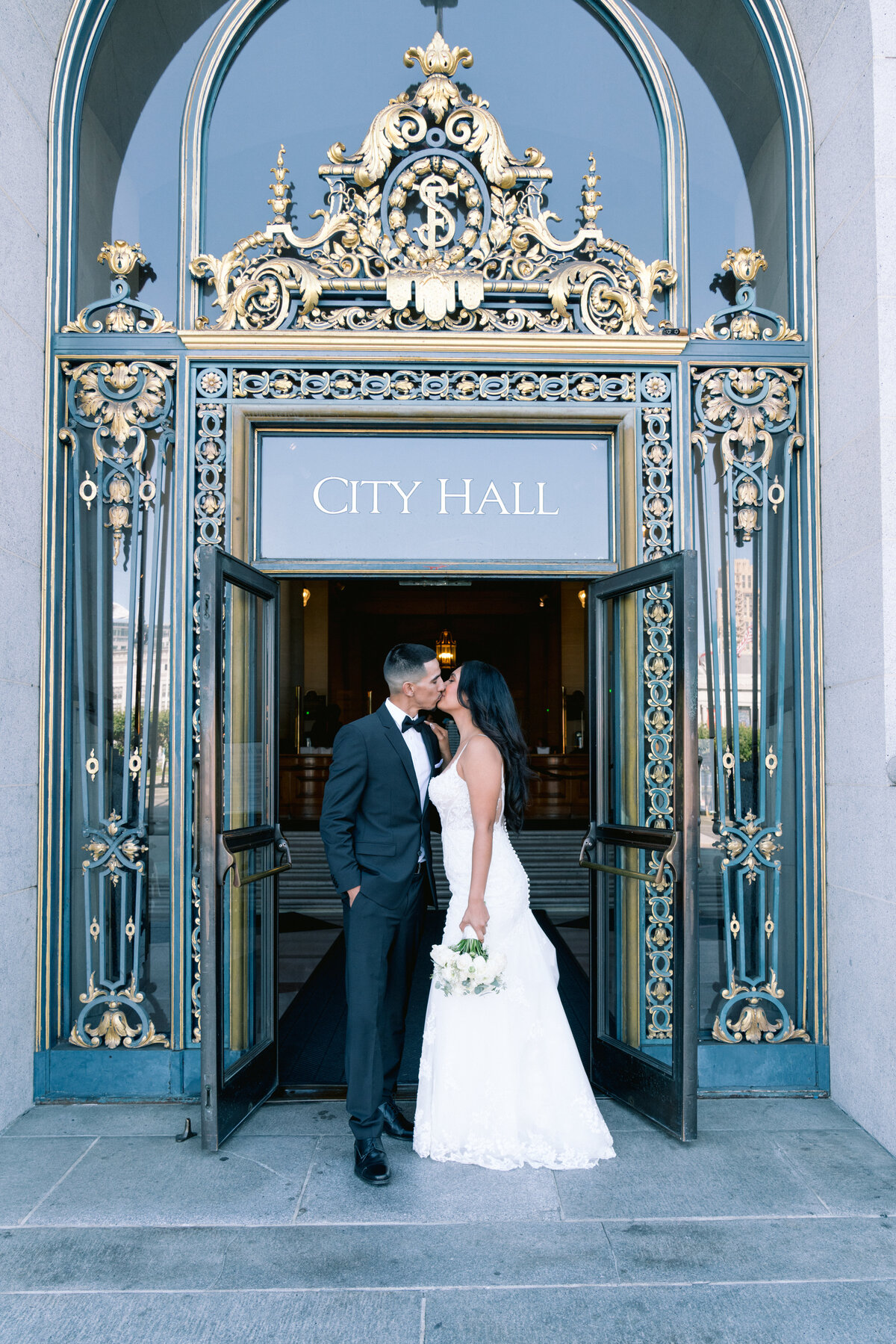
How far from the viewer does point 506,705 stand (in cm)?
386

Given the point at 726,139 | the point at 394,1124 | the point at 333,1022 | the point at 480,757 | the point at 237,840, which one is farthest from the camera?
the point at 333,1022

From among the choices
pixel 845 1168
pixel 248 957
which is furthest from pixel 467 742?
pixel 845 1168

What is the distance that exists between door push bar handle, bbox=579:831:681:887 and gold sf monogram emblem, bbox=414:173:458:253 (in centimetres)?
315

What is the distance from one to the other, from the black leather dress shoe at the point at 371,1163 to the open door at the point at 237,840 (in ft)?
2.07

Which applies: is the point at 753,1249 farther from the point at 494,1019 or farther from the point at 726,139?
the point at 726,139

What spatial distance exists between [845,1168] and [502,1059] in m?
1.43

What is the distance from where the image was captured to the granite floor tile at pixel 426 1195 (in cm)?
326

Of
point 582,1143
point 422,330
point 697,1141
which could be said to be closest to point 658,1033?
point 697,1141

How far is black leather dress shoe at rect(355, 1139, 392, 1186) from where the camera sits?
3490mm

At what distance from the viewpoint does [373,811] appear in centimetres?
381

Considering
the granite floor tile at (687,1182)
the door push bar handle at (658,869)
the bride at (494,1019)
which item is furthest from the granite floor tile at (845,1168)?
the door push bar handle at (658,869)

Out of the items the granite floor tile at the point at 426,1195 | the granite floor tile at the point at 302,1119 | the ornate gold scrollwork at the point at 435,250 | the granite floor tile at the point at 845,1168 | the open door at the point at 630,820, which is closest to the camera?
the granite floor tile at the point at 426,1195

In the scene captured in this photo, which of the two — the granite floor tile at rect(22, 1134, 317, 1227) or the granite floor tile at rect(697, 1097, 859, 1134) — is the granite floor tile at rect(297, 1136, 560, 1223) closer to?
the granite floor tile at rect(22, 1134, 317, 1227)

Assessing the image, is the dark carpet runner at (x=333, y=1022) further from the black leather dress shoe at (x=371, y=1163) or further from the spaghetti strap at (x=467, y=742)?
the spaghetti strap at (x=467, y=742)
